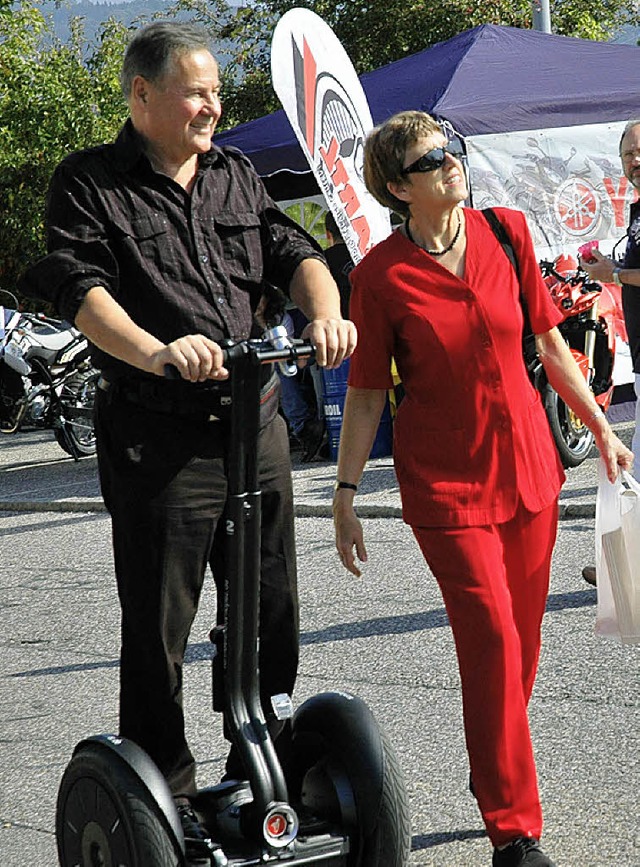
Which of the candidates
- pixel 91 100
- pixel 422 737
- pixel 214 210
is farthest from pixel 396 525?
pixel 91 100

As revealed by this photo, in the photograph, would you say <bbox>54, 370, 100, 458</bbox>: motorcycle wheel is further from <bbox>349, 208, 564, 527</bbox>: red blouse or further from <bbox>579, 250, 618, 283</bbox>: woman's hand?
<bbox>349, 208, 564, 527</bbox>: red blouse

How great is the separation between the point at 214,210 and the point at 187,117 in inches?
9.5

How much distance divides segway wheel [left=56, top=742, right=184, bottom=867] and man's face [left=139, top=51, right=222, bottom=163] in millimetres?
1393

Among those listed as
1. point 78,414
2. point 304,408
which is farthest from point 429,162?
point 78,414

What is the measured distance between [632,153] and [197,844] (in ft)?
12.9

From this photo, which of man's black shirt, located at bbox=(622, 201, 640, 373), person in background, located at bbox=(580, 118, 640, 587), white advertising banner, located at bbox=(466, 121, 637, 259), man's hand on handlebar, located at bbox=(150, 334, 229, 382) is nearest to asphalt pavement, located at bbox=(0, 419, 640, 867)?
person in background, located at bbox=(580, 118, 640, 587)

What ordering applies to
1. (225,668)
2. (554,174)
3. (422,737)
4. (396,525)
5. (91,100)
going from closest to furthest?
(225,668) → (422,737) → (396,525) → (554,174) → (91,100)

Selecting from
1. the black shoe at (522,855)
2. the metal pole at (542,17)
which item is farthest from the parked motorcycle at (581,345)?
the metal pole at (542,17)

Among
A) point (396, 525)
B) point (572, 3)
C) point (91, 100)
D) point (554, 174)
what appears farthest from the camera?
point (572, 3)

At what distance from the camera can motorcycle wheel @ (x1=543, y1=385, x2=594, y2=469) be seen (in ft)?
31.8

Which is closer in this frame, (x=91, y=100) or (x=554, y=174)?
(x=554, y=174)

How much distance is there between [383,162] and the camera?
3742 millimetres

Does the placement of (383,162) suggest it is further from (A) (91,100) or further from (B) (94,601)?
(A) (91,100)

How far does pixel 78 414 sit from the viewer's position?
Result: 13273 mm
